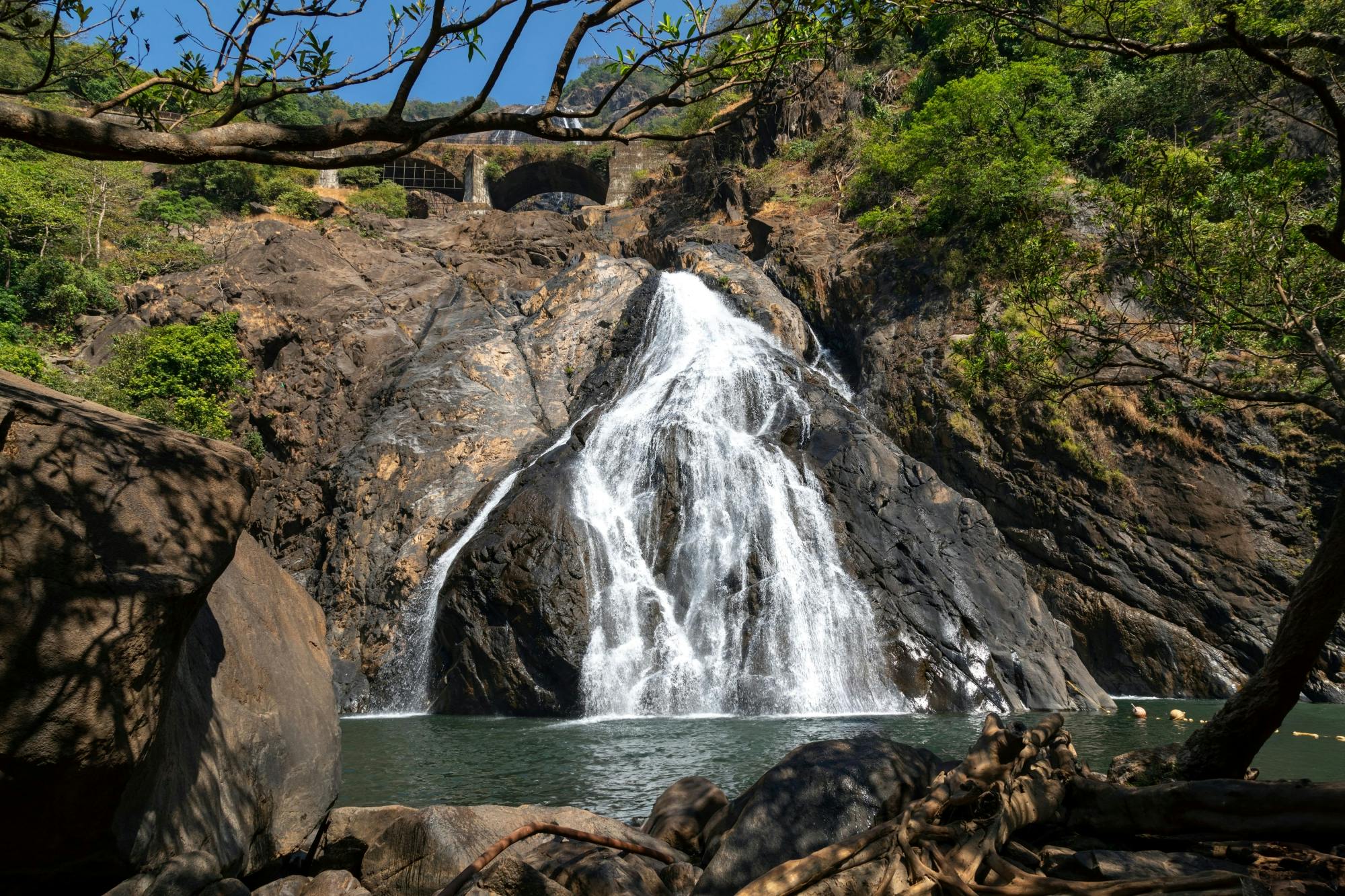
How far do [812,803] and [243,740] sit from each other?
4.23 metres

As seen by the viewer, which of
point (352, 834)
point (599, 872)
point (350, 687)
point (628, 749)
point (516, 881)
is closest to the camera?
Result: point (516, 881)

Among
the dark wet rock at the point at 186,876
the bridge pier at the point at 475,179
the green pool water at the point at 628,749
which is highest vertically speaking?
the bridge pier at the point at 475,179

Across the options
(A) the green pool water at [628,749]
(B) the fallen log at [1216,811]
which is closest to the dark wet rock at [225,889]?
(A) the green pool water at [628,749]

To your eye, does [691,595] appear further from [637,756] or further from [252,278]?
[252,278]

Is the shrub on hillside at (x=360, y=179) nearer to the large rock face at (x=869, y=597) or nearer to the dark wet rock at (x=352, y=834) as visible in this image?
the large rock face at (x=869, y=597)

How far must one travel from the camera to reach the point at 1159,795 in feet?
14.5

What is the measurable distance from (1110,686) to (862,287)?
14.4 m

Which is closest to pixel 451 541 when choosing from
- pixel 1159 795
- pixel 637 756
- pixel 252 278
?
pixel 637 756

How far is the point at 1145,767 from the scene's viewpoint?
6.41 meters

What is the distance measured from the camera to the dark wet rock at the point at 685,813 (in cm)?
687

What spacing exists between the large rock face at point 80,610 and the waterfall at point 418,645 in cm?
1457

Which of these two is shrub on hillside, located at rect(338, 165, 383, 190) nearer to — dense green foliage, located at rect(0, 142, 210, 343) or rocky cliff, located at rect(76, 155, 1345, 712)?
dense green foliage, located at rect(0, 142, 210, 343)

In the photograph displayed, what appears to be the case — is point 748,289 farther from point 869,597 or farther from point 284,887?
point 284,887

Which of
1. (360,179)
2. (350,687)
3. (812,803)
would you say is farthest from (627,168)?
(812,803)
